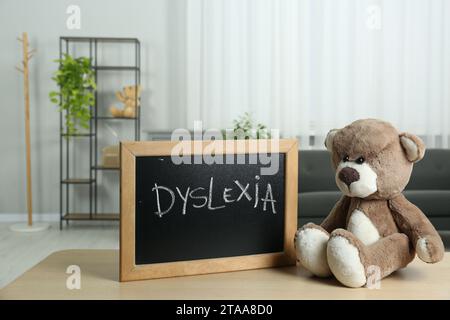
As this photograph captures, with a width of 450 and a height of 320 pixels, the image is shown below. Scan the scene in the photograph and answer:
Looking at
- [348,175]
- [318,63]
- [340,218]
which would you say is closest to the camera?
[348,175]

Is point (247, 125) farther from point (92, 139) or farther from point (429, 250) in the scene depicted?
point (429, 250)

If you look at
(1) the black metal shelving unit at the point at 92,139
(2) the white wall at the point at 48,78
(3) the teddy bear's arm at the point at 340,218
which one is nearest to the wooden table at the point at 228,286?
(3) the teddy bear's arm at the point at 340,218

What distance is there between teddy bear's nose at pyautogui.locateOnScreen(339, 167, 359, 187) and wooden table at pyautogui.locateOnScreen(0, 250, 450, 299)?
18 cm

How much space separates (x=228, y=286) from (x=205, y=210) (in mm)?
160

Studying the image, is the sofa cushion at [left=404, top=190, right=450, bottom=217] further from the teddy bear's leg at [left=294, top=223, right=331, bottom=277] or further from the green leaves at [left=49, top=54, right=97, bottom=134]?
the green leaves at [left=49, top=54, right=97, bottom=134]

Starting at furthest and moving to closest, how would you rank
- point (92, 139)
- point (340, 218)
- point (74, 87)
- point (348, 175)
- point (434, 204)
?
point (92, 139) < point (74, 87) < point (434, 204) < point (340, 218) < point (348, 175)

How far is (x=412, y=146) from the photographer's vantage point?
1.04 metres

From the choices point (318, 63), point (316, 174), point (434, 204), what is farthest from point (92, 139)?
point (434, 204)

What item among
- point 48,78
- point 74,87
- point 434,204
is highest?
point 48,78

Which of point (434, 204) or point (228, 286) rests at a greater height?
point (228, 286)

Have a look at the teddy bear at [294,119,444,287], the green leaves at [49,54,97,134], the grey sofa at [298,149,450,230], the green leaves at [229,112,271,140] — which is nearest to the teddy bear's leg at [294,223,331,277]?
the teddy bear at [294,119,444,287]

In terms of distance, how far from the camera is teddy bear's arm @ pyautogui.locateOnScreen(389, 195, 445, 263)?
3.28 feet

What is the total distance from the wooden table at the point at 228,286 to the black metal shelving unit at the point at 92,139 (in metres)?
3.79

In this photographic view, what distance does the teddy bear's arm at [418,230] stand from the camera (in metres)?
1.00
